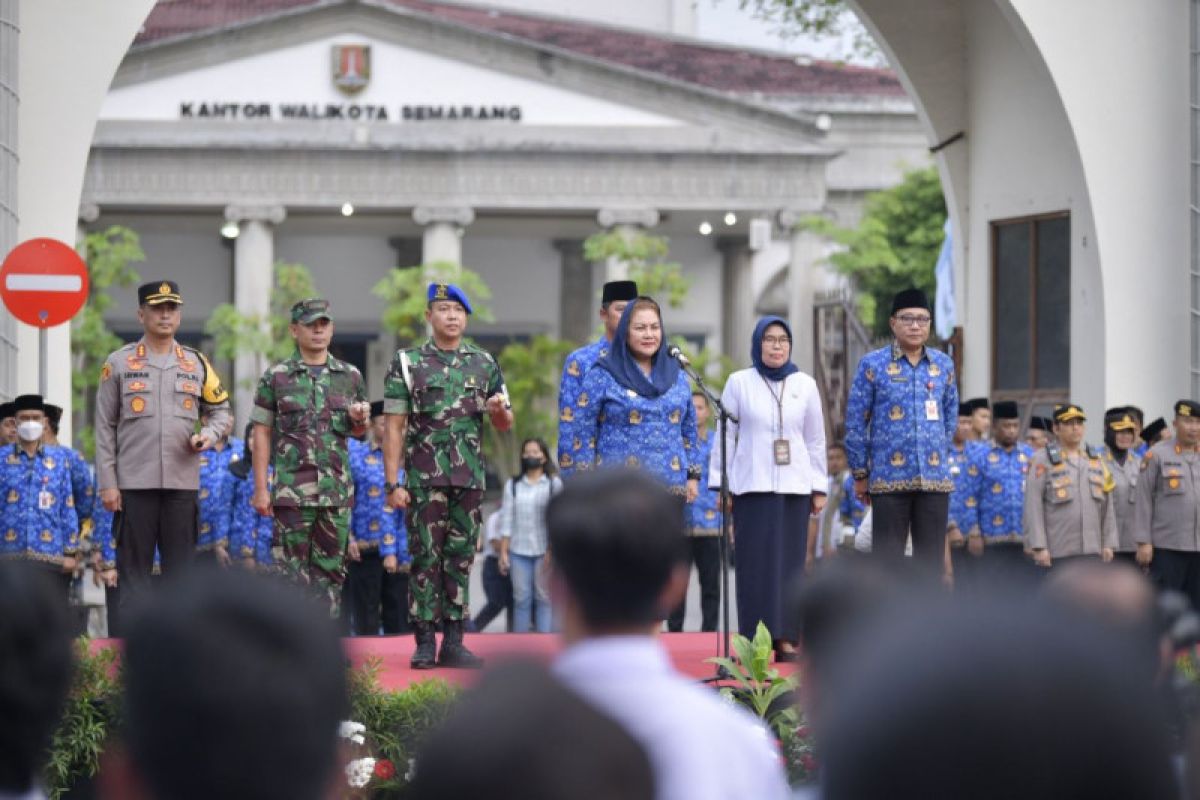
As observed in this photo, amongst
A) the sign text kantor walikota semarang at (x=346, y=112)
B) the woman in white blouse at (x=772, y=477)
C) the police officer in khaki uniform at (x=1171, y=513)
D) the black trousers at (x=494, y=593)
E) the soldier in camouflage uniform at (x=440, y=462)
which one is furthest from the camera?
the sign text kantor walikota semarang at (x=346, y=112)

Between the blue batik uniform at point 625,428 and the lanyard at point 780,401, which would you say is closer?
the blue batik uniform at point 625,428

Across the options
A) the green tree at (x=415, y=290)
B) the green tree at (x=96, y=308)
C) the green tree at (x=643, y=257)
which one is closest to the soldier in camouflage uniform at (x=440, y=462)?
the green tree at (x=96, y=308)

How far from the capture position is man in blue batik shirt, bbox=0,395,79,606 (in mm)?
12156

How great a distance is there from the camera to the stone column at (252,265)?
121 feet

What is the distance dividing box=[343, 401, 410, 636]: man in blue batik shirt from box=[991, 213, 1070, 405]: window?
17.3 feet

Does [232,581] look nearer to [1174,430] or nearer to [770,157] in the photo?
[1174,430]

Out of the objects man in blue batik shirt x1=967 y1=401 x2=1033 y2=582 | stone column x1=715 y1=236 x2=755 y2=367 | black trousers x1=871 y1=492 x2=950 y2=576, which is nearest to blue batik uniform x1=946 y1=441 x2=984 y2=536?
man in blue batik shirt x1=967 y1=401 x2=1033 y2=582

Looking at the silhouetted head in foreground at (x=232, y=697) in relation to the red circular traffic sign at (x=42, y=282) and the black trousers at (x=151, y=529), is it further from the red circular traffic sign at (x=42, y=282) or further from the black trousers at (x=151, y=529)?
the red circular traffic sign at (x=42, y=282)

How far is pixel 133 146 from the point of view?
120 ft

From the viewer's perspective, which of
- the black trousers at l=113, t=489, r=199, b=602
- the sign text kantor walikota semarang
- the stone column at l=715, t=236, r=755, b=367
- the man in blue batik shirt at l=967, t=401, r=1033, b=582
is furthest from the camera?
the stone column at l=715, t=236, r=755, b=367

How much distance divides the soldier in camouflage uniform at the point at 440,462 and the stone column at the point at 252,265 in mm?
27656

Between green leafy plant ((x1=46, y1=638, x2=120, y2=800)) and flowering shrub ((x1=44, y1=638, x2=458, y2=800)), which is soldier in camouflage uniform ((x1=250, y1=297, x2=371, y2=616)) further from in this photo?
green leafy plant ((x1=46, y1=638, x2=120, y2=800))

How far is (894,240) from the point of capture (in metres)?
37.8

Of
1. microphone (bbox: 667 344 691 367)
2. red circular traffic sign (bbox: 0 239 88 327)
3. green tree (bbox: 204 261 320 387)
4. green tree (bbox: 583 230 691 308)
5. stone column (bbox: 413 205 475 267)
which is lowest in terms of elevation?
microphone (bbox: 667 344 691 367)
